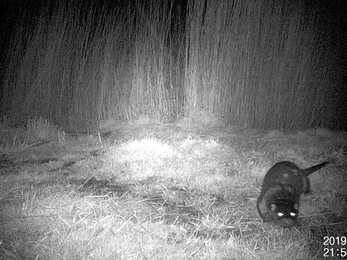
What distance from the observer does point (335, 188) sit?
2.84m

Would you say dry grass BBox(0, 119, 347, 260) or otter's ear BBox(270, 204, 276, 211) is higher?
otter's ear BBox(270, 204, 276, 211)

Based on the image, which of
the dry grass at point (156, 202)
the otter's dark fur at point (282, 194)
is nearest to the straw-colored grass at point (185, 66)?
the dry grass at point (156, 202)

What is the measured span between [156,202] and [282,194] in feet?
3.40

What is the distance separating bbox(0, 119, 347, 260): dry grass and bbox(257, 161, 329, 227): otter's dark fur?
90mm

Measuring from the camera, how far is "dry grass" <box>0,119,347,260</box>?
1904 mm

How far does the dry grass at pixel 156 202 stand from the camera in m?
1.90

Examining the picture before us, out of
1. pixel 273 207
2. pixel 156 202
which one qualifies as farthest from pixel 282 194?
pixel 156 202

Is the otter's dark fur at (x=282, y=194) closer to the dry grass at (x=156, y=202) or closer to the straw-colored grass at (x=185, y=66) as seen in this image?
the dry grass at (x=156, y=202)

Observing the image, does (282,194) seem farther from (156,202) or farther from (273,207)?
(156,202)

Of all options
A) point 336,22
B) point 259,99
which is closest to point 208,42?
point 259,99

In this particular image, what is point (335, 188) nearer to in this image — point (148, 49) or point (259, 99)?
point (259, 99)

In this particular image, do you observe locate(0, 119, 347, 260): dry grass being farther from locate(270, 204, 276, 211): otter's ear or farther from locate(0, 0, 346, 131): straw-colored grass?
locate(0, 0, 346, 131): straw-colored grass

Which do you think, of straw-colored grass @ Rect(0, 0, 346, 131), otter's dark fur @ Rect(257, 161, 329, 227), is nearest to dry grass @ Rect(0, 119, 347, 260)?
otter's dark fur @ Rect(257, 161, 329, 227)

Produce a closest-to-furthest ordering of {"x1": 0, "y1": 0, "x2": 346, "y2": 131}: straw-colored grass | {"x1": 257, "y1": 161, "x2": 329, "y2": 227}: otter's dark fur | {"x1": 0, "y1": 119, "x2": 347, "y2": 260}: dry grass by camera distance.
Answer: {"x1": 0, "y1": 119, "x2": 347, "y2": 260}: dry grass < {"x1": 257, "y1": 161, "x2": 329, "y2": 227}: otter's dark fur < {"x1": 0, "y1": 0, "x2": 346, "y2": 131}: straw-colored grass
